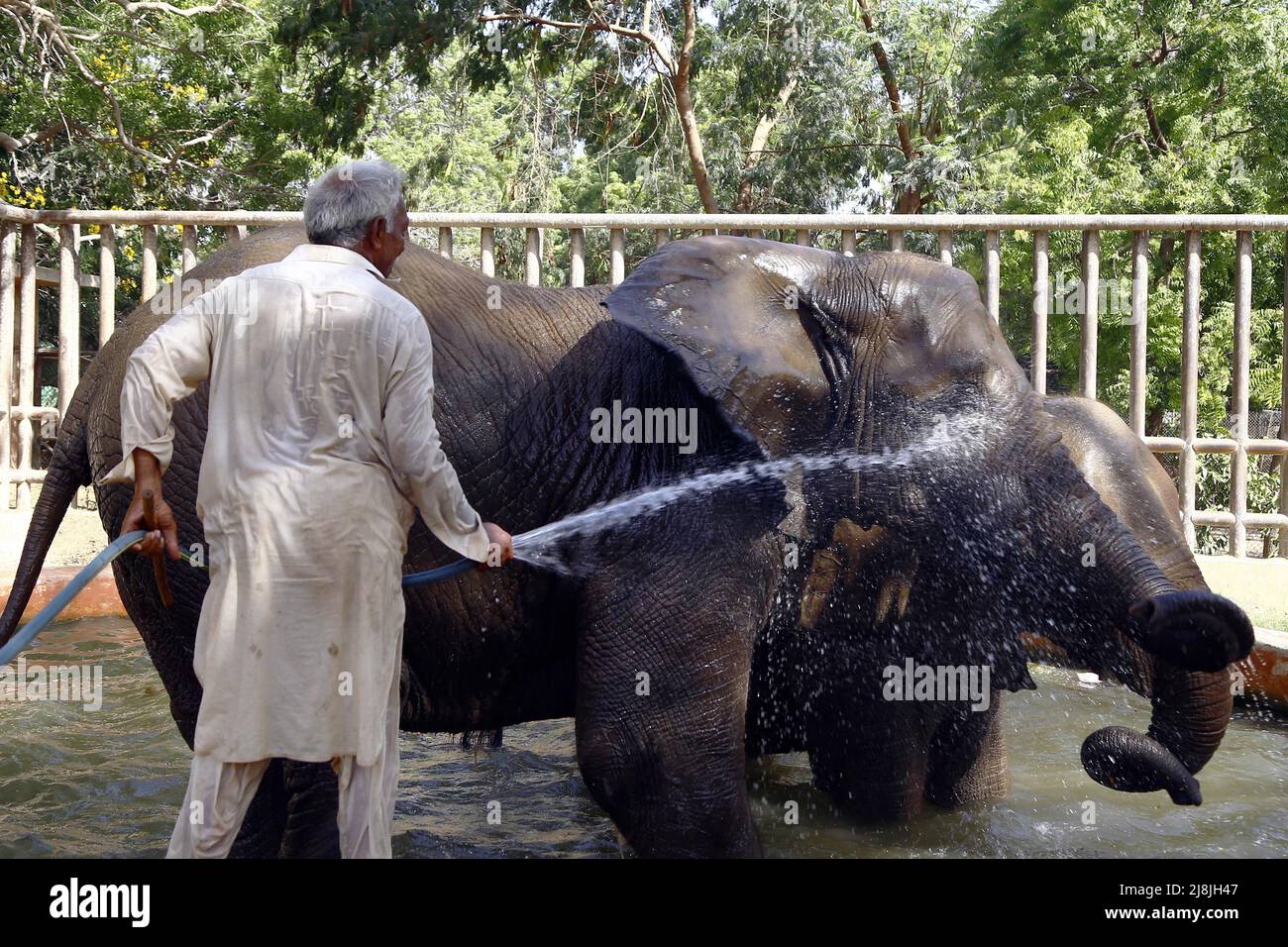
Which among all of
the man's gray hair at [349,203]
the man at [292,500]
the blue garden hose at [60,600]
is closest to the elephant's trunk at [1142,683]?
the man at [292,500]

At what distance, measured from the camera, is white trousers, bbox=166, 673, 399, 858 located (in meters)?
3.28

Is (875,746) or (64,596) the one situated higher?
(64,596)

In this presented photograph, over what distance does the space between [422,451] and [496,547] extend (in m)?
0.37

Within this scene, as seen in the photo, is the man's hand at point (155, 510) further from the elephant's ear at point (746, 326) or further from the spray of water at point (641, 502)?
the elephant's ear at point (746, 326)

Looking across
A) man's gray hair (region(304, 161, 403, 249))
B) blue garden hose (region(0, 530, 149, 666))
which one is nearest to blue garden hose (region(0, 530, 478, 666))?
blue garden hose (region(0, 530, 149, 666))

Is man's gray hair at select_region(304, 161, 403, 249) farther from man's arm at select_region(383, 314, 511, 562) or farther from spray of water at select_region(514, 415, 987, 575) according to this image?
spray of water at select_region(514, 415, 987, 575)

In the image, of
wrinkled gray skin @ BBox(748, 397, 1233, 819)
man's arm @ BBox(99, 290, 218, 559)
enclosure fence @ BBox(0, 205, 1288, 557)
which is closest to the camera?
man's arm @ BBox(99, 290, 218, 559)

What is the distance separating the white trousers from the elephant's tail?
142cm

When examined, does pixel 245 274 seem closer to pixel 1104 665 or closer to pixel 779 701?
pixel 779 701

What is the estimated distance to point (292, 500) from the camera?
3.25 m

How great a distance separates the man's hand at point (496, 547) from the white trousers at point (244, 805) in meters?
0.56

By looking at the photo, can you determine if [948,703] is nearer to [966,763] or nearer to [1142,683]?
[966,763]

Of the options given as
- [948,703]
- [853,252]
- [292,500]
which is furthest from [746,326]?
[853,252]
